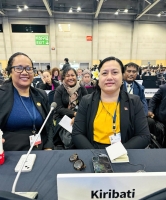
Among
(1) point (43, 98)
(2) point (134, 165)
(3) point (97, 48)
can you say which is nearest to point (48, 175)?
(2) point (134, 165)

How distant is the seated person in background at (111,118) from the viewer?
132 centimetres

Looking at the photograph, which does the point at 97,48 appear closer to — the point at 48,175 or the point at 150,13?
the point at 150,13

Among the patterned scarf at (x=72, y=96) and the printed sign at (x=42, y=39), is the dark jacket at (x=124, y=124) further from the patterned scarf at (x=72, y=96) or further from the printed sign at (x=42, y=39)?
the printed sign at (x=42, y=39)

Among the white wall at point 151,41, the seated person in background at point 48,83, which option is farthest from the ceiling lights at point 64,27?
the seated person in background at point 48,83

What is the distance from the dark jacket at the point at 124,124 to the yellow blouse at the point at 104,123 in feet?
0.11

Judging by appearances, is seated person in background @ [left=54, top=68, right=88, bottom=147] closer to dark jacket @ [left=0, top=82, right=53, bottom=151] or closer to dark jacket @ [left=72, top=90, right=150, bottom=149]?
dark jacket @ [left=0, top=82, right=53, bottom=151]

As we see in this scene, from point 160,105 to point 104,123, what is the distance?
149 cm

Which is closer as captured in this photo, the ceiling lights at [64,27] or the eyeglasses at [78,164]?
the eyeglasses at [78,164]

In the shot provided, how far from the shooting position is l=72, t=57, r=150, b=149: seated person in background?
1.32 metres

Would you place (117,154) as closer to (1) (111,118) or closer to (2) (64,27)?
(1) (111,118)

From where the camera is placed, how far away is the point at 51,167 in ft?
3.10

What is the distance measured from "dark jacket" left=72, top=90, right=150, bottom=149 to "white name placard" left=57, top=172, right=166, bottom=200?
2.03 feet

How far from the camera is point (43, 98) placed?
1.62 meters

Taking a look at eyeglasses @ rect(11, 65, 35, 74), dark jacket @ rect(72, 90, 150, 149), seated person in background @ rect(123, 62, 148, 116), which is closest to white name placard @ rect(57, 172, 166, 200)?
dark jacket @ rect(72, 90, 150, 149)
